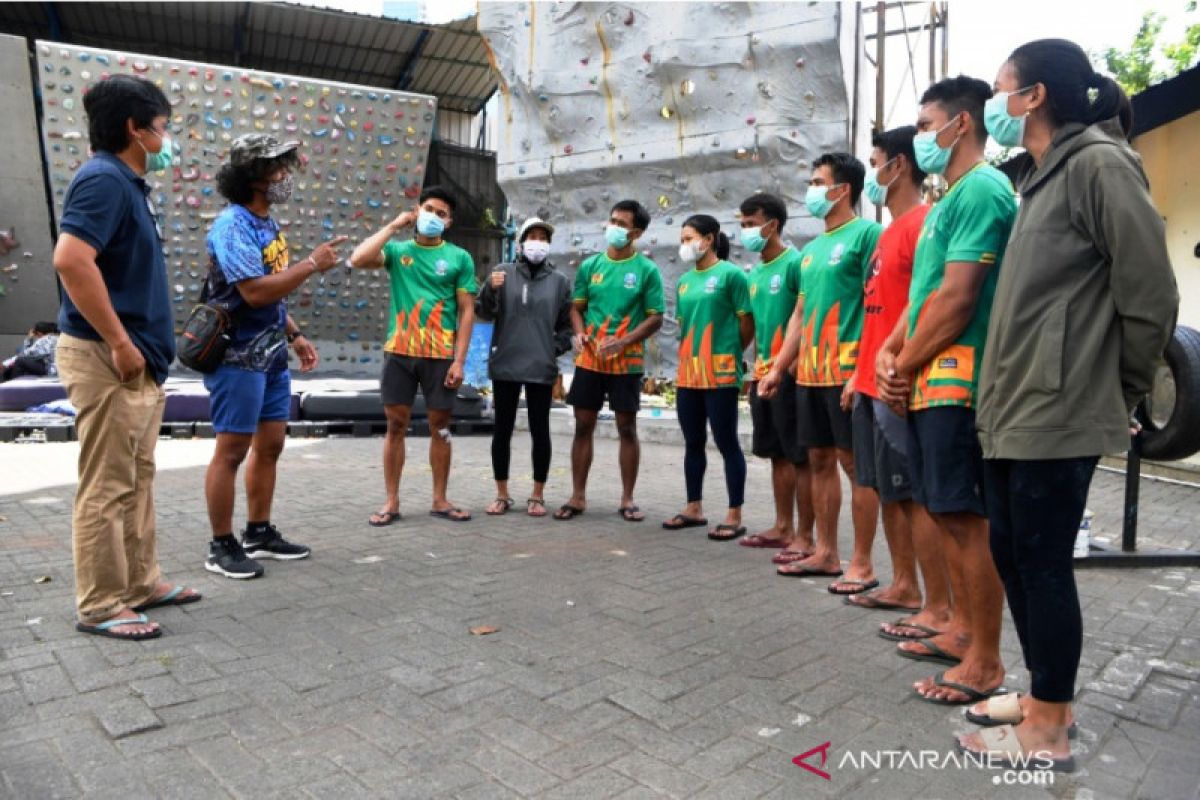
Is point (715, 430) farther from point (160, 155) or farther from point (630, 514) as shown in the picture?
point (160, 155)

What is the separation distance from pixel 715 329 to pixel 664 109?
6984mm

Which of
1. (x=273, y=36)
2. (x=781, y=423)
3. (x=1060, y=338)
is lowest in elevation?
(x=781, y=423)

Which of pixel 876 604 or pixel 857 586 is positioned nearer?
pixel 876 604

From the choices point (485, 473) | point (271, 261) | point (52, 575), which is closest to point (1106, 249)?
point (271, 261)

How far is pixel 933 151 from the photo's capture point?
2914 mm

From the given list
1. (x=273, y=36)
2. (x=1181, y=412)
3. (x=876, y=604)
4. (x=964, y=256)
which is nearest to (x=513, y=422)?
(x=876, y=604)

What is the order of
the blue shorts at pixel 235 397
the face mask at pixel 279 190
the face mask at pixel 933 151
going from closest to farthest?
the face mask at pixel 933 151 → the blue shorts at pixel 235 397 → the face mask at pixel 279 190

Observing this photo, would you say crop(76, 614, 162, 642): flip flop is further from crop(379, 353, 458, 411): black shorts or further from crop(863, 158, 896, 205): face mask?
crop(863, 158, 896, 205): face mask

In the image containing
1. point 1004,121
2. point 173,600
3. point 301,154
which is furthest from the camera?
point 301,154

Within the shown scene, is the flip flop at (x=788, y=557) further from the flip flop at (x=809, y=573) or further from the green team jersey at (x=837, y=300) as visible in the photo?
the green team jersey at (x=837, y=300)

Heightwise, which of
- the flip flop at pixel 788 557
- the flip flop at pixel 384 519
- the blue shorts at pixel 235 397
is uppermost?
the blue shorts at pixel 235 397

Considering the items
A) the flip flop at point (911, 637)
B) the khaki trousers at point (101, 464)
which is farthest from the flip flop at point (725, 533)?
the khaki trousers at point (101, 464)

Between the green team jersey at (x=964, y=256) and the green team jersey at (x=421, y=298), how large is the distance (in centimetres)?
317

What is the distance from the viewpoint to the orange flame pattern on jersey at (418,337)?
5.24m
